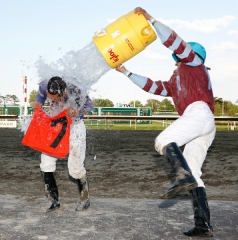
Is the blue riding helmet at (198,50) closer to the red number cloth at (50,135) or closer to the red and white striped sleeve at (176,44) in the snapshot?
the red and white striped sleeve at (176,44)

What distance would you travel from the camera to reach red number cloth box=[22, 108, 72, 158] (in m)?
5.13

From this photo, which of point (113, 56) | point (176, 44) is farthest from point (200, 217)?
point (113, 56)

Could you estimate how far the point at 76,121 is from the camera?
17.5ft

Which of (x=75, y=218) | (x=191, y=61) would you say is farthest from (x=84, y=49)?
(x=75, y=218)

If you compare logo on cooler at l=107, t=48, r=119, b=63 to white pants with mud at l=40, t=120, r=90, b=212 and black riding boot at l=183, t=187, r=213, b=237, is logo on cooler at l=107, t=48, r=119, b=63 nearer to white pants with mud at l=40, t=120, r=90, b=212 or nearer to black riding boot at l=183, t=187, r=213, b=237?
white pants with mud at l=40, t=120, r=90, b=212

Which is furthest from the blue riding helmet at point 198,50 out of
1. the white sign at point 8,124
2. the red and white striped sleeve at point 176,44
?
the white sign at point 8,124

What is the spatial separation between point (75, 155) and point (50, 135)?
1.22 feet

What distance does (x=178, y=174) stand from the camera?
3.94 m

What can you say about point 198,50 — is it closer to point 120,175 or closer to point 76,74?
point 76,74

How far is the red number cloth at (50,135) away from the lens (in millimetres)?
5127

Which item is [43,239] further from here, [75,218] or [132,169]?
[132,169]

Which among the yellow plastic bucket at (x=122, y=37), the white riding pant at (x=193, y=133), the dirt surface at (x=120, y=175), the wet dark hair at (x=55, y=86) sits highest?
the yellow plastic bucket at (x=122, y=37)

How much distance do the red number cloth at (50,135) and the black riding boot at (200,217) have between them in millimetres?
1617

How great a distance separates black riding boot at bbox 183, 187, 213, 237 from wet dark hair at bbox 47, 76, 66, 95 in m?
1.85
